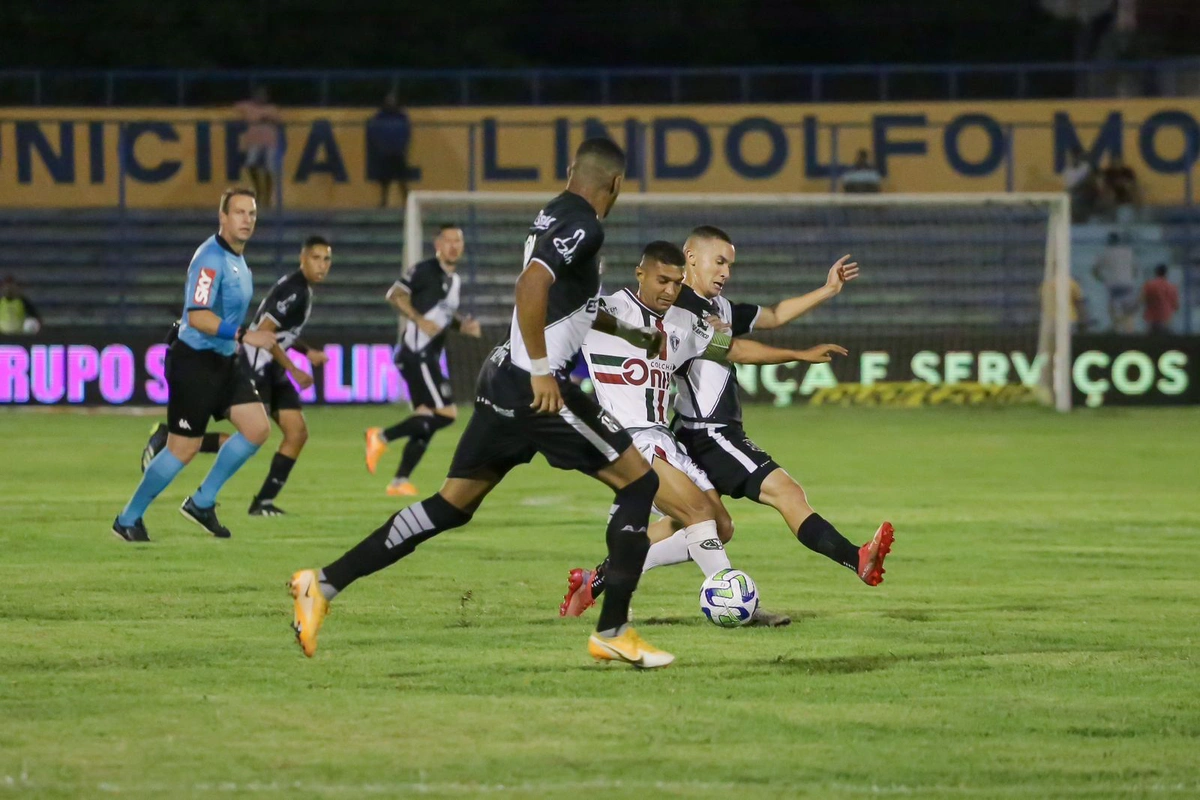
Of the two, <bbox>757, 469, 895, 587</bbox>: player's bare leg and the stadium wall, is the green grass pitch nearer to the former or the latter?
<bbox>757, 469, 895, 587</bbox>: player's bare leg

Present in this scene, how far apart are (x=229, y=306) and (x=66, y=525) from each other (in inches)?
88.8

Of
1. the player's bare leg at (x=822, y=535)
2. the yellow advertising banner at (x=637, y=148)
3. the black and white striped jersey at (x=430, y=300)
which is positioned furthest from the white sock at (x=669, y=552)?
the yellow advertising banner at (x=637, y=148)

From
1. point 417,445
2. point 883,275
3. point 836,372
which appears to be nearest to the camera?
point 417,445

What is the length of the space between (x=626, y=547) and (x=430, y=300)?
933cm

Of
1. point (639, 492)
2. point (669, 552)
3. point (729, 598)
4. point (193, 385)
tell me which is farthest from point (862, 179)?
point (639, 492)

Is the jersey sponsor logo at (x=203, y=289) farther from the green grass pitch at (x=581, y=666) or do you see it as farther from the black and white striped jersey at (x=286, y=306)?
the black and white striped jersey at (x=286, y=306)

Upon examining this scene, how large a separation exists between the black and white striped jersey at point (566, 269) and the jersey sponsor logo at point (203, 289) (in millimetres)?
4310

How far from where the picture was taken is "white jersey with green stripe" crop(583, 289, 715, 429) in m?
8.39

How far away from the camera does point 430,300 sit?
1617 cm

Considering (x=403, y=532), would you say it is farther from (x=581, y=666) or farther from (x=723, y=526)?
(x=723, y=526)

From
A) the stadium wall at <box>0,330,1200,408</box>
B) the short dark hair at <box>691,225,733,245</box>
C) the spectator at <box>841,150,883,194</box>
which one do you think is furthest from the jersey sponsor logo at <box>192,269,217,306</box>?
the spectator at <box>841,150,883,194</box>

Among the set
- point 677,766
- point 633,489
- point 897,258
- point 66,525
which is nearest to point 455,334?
point 897,258

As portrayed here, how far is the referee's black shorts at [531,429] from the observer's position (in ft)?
22.7

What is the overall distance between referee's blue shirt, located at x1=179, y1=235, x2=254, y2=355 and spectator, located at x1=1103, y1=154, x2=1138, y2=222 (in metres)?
22.4
